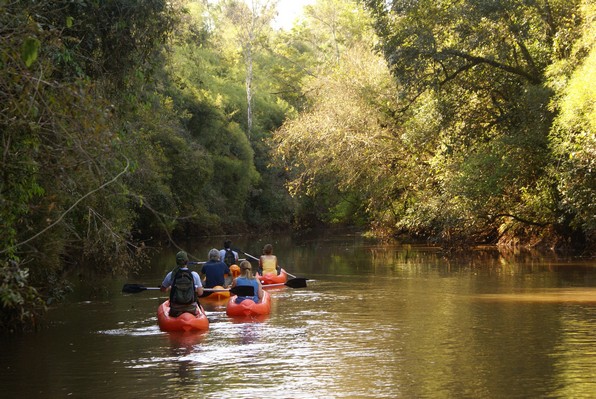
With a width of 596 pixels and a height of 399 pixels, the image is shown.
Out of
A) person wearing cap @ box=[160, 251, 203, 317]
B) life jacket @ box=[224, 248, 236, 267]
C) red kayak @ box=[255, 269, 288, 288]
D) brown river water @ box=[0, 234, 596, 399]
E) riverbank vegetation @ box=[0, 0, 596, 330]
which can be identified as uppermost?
riverbank vegetation @ box=[0, 0, 596, 330]

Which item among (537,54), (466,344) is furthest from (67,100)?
(537,54)

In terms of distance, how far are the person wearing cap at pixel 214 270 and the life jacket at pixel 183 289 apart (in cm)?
A: 366

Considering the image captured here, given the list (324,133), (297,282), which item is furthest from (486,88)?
(297,282)

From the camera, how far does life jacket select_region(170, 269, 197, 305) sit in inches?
575

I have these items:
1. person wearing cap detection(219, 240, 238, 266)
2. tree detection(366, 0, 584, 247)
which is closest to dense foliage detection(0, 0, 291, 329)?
person wearing cap detection(219, 240, 238, 266)

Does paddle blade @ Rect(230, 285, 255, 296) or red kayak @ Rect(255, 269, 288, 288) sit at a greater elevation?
red kayak @ Rect(255, 269, 288, 288)

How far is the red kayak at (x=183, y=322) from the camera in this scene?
14.3m

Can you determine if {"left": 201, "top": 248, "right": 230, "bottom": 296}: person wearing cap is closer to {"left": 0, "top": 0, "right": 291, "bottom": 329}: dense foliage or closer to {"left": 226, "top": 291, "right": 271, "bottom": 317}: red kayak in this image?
{"left": 0, "top": 0, "right": 291, "bottom": 329}: dense foliage

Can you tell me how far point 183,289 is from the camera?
576 inches

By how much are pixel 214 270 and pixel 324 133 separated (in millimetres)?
17878

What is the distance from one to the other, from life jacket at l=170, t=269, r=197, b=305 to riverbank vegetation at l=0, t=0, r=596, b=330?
2.88 feet

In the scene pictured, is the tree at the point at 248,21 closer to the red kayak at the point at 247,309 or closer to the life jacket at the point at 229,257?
the life jacket at the point at 229,257

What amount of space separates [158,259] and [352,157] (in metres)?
9.01

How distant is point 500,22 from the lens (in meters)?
26.7
